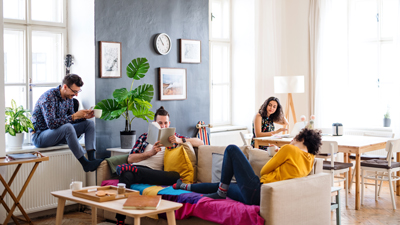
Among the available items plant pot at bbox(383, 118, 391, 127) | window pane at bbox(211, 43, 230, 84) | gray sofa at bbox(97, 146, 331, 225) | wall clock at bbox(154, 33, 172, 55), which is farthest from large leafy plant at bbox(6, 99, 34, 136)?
plant pot at bbox(383, 118, 391, 127)

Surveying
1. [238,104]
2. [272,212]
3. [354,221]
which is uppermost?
[238,104]

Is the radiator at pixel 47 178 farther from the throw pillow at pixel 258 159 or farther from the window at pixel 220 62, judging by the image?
the window at pixel 220 62

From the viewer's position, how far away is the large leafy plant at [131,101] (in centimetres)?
503

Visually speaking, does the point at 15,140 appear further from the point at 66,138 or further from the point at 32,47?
the point at 32,47

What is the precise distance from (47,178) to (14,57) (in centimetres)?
146

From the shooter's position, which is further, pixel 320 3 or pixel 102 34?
pixel 320 3

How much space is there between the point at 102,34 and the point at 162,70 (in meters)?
1.00

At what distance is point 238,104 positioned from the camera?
7.58 metres

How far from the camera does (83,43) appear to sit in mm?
5281

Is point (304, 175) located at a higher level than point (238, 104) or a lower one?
lower

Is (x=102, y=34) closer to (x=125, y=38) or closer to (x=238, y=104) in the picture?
(x=125, y=38)


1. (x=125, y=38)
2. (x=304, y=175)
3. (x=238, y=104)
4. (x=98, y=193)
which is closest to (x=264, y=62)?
(x=238, y=104)

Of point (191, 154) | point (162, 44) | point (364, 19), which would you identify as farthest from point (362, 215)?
point (364, 19)

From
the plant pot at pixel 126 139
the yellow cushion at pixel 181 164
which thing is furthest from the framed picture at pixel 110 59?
the yellow cushion at pixel 181 164
